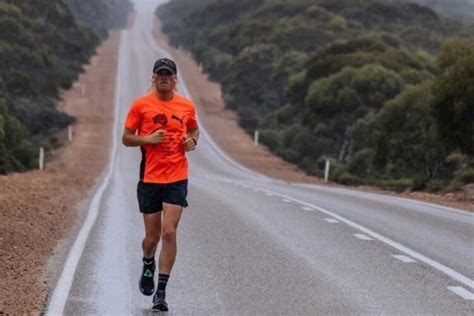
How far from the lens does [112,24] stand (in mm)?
134500

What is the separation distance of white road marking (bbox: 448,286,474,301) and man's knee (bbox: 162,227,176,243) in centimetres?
276

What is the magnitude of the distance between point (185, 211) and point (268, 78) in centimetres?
5377

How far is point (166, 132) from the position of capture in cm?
680

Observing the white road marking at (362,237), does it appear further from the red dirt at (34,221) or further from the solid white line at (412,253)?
the red dirt at (34,221)

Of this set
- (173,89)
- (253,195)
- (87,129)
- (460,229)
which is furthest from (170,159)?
(87,129)

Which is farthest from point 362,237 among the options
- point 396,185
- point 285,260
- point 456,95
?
point 396,185

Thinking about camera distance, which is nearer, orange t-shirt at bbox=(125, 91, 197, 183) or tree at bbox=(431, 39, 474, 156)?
orange t-shirt at bbox=(125, 91, 197, 183)

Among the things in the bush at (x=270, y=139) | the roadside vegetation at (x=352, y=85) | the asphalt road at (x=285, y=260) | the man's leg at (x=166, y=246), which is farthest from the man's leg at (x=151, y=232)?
the bush at (x=270, y=139)

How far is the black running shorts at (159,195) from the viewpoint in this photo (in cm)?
682

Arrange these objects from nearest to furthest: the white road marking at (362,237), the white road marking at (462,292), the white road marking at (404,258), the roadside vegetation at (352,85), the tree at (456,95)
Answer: the white road marking at (462,292), the white road marking at (404,258), the white road marking at (362,237), the tree at (456,95), the roadside vegetation at (352,85)

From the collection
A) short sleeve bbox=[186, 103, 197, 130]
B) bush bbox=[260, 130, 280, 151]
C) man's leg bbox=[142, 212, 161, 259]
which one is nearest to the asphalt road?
man's leg bbox=[142, 212, 161, 259]

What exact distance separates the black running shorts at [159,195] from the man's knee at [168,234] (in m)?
0.22

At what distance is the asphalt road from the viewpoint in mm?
7246

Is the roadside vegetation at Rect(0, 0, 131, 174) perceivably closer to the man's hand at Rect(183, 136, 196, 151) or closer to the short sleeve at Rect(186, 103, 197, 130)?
the short sleeve at Rect(186, 103, 197, 130)
